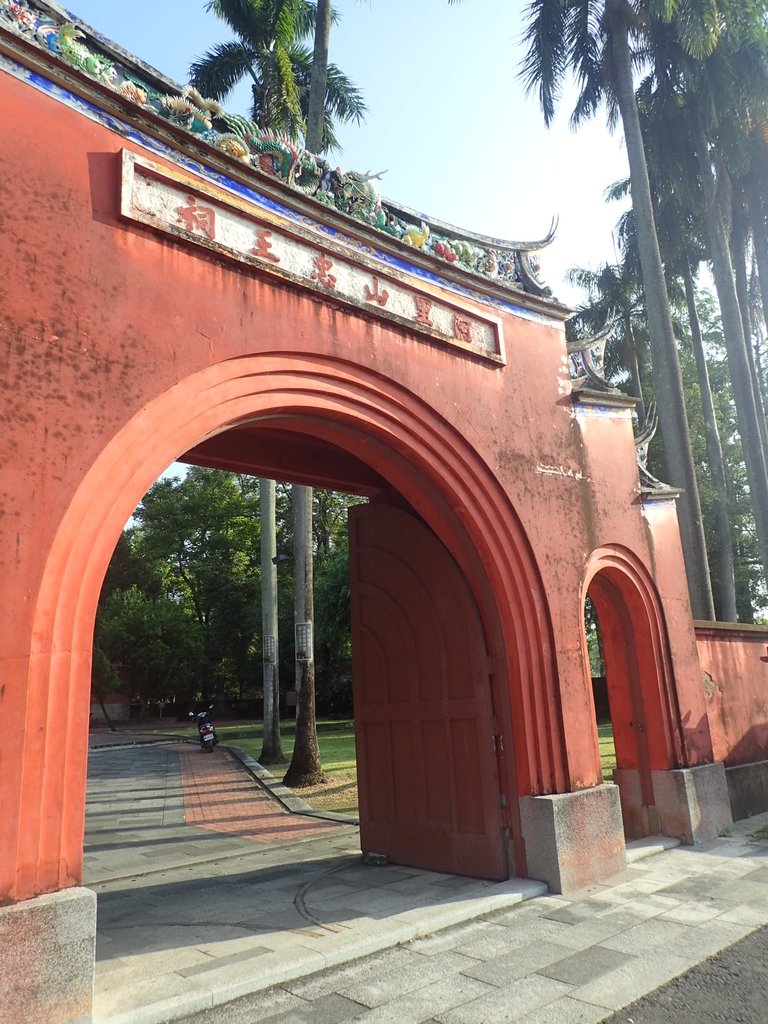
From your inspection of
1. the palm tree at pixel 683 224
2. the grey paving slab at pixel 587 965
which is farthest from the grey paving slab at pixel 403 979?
the palm tree at pixel 683 224

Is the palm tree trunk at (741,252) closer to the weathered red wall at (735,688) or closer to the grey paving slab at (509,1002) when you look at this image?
the weathered red wall at (735,688)

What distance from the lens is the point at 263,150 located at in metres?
5.27

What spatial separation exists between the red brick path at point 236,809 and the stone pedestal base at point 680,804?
3.58 metres

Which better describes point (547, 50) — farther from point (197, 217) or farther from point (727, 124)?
point (197, 217)

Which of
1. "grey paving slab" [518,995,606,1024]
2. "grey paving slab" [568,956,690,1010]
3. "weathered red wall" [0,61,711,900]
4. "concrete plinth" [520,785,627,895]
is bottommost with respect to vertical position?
"grey paving slab" [568,956,690,1010]

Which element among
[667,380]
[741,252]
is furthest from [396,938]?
[741,252]

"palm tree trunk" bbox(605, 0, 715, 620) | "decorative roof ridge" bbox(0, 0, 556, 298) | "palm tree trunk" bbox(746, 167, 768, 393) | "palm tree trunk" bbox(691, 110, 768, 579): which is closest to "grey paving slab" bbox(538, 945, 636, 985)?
"decorative roof ridge" bbox(0, 0, 556, 298)

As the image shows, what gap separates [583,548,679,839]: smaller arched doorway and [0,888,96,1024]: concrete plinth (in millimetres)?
5411

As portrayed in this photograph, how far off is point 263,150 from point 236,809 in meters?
8.83

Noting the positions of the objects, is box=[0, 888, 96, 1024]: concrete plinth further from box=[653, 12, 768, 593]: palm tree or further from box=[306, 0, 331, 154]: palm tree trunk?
box=[653, 12, 768, 593]: palm tree

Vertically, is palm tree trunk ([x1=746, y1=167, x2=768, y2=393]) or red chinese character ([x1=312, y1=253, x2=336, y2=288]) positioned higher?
palm tree trunk ([x1=746, y1=167, x2=768, y2=393])

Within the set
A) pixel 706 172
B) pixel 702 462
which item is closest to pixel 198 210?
pixel 706 172

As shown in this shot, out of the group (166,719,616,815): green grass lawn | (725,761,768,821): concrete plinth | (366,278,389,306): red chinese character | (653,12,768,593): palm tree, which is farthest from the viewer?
(653,12,768,593): palm tree

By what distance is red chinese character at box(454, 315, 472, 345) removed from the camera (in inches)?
251
